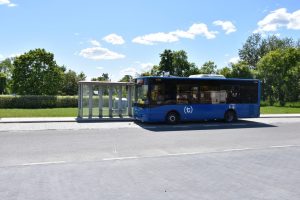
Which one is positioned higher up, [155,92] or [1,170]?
[155,92]

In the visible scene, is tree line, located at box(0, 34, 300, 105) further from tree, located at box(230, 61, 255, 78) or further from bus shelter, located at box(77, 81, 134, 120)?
bus shelter, located at box(77, 81, 134, 120)

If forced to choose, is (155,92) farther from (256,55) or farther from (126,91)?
(256,55)

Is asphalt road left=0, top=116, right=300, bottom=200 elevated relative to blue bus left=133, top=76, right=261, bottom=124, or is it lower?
lower

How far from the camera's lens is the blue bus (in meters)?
20.8

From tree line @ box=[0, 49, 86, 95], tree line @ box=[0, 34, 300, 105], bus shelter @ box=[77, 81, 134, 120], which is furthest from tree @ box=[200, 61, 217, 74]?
bus shelter @ box=[77, 81, 134, 120]

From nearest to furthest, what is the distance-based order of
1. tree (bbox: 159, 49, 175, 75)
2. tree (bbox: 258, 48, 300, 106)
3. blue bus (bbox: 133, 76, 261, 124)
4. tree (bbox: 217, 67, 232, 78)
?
blue bus (bbox: 133, 76, 261, 124) < tree (bbox: 258, 48, 300, 106) < tree (bbox: 159, 49, 175, 75) < tree (bbox: 217, 67, 232, 78)

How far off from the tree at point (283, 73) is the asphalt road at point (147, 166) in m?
36.9

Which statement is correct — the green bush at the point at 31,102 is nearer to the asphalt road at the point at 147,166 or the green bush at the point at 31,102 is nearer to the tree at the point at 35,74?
the tree at the point at 35,74

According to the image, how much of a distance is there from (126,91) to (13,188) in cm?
1822

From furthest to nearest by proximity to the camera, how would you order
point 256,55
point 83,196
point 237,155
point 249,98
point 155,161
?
point 256,55, point 249,98, point 237,155, point 155,161, point 83,196

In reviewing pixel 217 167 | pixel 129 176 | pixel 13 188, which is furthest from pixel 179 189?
pixel 13 188

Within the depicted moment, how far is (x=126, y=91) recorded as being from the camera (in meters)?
25.3

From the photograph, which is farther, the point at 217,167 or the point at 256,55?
the point at 256,55

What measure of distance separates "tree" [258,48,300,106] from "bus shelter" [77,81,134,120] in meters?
32.5
